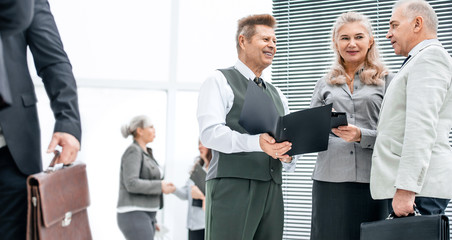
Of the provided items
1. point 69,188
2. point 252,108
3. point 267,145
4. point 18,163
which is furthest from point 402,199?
point 18,163

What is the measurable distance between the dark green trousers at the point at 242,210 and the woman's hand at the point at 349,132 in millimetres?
360

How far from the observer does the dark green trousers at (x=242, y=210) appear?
6.26 feet

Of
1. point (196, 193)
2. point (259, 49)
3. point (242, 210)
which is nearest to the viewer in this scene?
point (242, 210)

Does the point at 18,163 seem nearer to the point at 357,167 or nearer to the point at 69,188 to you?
the point at 69,188

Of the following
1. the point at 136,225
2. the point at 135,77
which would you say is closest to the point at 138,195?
the point at 136,225

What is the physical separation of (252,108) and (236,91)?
0.34m

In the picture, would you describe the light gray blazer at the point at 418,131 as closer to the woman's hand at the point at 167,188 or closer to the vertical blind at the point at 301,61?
the vertical blind at the point at 301,61

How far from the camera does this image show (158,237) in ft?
15.6

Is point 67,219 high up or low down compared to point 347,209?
up

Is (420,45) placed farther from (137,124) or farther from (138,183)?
(137,124)

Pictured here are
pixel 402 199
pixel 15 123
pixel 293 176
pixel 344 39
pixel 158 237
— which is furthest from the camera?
pixel 158 237

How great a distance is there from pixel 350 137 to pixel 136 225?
256cm

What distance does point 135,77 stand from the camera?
16.8 ft

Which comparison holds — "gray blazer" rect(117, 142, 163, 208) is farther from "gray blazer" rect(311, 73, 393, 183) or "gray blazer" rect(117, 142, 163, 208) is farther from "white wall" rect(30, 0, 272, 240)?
"gray blazer" rect(311, 73, 393, 183)
